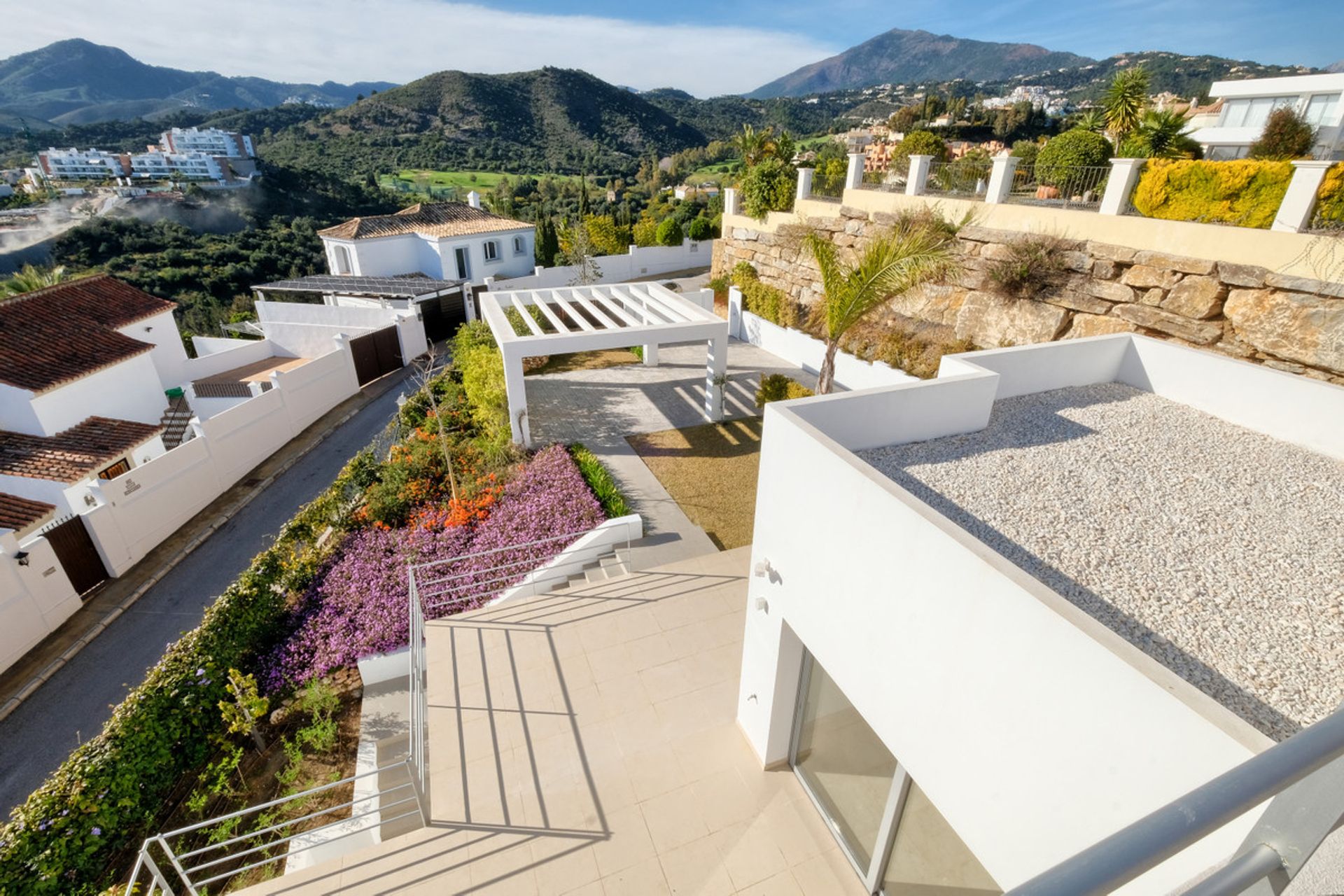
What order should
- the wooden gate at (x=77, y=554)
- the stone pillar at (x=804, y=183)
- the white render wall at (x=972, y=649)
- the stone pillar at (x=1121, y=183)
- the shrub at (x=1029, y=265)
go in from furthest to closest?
the stone pillar at (x=804, y=183), the shrub at (x=1029, y=265), the wooden gate at (x=77, y=554), the stone pillar at (x=1121, y=183), the white render wall at (x=972, y=649)

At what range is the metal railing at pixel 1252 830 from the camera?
2.67 ft

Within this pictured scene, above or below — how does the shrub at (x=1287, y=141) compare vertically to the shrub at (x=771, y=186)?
above

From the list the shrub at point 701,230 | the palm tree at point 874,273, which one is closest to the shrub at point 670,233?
the shrub at point 701,230

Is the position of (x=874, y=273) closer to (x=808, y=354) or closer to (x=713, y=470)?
(x=713, y=470)

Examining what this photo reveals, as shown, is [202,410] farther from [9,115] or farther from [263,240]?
[9,115]

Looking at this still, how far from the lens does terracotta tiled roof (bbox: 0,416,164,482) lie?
1492 cm

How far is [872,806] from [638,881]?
2.43m

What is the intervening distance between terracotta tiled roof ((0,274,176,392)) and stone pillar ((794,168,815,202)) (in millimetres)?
23260

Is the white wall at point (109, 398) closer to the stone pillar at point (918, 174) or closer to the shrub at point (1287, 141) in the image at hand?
the stone pillar at point (918, 174)

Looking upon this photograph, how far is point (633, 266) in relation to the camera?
33.5 meters

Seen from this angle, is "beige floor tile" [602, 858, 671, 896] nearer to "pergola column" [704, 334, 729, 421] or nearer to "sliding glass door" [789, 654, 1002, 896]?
"sliding glass door" [789, 654, 1002, 896]

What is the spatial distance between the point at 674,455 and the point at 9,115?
211949 millimetres

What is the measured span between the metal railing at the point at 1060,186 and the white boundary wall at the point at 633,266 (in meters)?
17.7

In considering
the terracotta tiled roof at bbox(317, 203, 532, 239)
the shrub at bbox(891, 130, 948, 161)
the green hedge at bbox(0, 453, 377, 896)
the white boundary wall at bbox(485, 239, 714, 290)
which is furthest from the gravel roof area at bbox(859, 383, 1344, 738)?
the terracotta tiled roof at bbox(317, 203, 532, 239)
